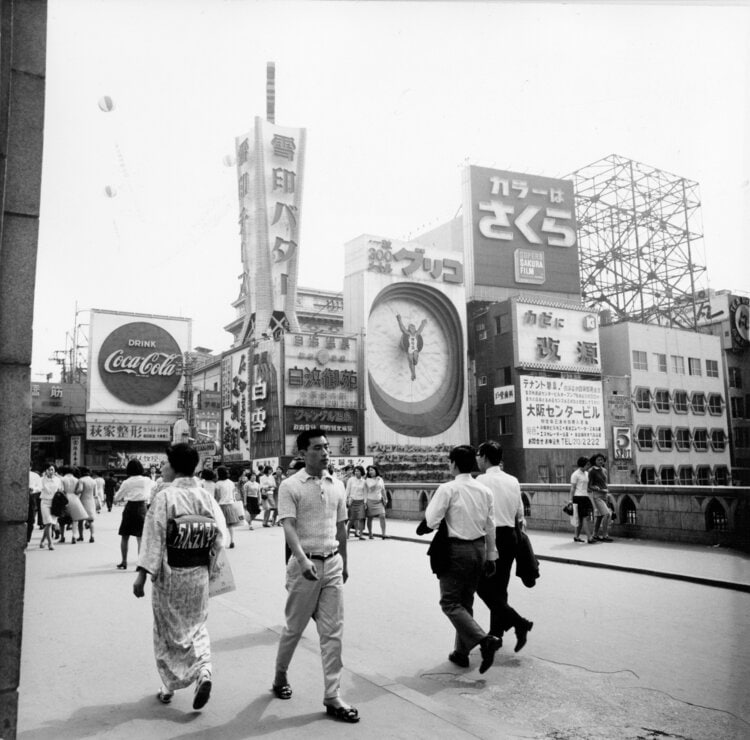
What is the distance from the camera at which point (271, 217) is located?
43375mm

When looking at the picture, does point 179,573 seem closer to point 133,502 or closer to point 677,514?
point 133,502

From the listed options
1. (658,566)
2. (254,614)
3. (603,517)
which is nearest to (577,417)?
(603,517)

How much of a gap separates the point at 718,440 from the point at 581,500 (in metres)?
46.4

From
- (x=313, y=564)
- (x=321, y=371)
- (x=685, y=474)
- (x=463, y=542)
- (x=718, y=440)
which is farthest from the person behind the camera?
(x=718, y=440)

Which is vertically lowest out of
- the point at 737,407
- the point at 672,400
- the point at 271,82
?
the point at 737,407

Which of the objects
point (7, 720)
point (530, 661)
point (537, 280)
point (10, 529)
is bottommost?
point (530, 661)

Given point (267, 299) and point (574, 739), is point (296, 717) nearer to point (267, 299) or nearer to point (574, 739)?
point (574, 739)

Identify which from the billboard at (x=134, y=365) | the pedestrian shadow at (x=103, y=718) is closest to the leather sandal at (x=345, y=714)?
the pedestrian shadow at (x=103, y=718)

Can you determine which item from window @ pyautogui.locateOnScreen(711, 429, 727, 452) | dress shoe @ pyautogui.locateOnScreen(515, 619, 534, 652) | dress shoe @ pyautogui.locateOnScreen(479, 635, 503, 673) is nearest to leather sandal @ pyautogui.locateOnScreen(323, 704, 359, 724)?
dress shoe @ pyautogui.locateOnScreen(479, 635, 503, 673)

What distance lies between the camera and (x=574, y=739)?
4.04 m

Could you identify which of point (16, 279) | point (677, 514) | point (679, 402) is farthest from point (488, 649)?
point (679, 402)

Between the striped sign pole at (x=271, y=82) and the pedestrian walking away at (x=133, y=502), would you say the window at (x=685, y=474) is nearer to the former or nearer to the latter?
the striped sign pole at (x=271, y=82)

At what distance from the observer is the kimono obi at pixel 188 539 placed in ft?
15.1

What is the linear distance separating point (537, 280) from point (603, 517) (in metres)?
44.2
